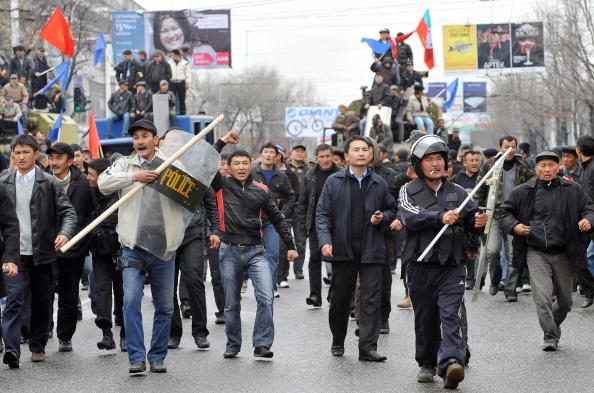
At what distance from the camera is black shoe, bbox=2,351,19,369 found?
9586mm

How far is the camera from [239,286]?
10391 mm

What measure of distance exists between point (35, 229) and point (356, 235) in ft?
8.97

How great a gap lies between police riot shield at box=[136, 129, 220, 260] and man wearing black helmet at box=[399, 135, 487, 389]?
5.61ft

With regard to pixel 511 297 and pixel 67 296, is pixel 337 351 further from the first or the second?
pixel 511 297

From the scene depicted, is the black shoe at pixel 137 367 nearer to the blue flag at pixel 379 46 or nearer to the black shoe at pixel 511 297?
the black shoe at pixel 511 297

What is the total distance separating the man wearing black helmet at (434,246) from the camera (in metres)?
8.80

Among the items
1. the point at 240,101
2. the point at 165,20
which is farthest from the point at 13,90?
the point at 240,101

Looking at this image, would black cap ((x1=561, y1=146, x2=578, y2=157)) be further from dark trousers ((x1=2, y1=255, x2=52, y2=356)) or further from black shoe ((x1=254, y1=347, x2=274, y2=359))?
dark trousers ((x1=2, y1=255, x2=52, y2=356))

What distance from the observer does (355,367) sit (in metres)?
9.64

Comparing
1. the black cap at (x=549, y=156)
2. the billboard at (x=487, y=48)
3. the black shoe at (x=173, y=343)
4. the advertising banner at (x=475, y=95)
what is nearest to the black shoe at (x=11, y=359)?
the black shoe at (x=173, y=343)

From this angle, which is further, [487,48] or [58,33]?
[487,48]

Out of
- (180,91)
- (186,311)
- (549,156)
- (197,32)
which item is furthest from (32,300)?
(197,32)

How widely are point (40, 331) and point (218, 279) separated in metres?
3.09

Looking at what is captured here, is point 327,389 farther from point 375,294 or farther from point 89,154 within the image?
point 89,154
